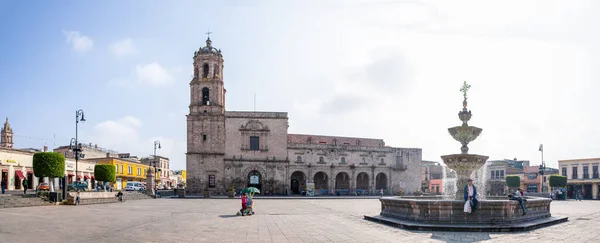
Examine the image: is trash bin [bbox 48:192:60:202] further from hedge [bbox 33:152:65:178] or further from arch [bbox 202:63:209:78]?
arch [bbox 202:63:209:78]

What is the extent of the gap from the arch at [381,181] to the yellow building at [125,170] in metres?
34.0

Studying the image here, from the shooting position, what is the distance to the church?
4878 cm

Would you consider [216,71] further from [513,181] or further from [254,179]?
[513,181]

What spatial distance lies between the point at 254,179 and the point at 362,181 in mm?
15359

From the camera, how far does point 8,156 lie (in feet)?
127

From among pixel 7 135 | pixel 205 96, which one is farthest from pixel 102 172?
pixel 7 135

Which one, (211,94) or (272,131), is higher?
(211,94)

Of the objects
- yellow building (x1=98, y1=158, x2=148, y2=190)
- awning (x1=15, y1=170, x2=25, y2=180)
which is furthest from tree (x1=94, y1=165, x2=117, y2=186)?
yellow building (x1=98, y1=158, x2=148, y2=190)

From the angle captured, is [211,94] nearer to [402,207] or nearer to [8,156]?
[8,156]

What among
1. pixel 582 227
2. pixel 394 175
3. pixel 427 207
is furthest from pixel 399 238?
pixel 394 175

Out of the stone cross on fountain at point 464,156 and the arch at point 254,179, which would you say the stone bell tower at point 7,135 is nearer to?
the arch at point 254,179

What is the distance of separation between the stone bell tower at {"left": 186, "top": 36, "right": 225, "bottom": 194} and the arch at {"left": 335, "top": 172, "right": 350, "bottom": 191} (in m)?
15.6

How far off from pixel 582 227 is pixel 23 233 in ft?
54.8

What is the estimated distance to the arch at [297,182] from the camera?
54.8 metres
